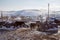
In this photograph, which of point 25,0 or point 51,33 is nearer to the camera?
point 51,33

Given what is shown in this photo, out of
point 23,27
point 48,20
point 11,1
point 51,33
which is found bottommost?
point 51,33

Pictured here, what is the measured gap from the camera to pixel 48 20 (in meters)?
1.67

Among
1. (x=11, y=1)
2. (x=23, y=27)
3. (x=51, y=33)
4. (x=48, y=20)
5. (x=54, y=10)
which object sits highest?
(x=11, y=1)

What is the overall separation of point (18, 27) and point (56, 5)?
0.83 m

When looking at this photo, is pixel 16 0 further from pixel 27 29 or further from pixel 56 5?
pixel 56 5

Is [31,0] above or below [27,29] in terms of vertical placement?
above

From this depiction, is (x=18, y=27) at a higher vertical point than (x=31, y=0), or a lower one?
lower

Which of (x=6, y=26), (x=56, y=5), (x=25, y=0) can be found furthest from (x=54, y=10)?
(x=6, y=26)

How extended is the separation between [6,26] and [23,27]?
0.32 m

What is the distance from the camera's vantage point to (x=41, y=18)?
1.68 m

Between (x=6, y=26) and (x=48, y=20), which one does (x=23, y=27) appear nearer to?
(x=6, y=26)

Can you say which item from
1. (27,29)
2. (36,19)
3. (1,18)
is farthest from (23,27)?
(1,18)

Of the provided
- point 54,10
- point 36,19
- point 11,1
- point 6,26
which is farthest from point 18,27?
point 54,10

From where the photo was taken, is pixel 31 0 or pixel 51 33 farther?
pixel 31 0
